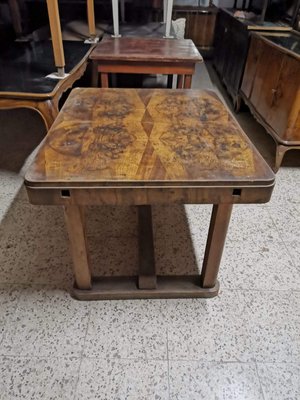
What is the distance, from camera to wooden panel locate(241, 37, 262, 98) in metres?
2.47

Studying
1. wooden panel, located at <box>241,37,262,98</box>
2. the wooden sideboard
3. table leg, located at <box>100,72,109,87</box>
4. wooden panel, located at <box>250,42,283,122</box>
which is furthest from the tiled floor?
wooden panel, located at <box>241,37,262,98</box>

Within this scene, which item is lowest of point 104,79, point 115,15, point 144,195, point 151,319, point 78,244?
point 151,319

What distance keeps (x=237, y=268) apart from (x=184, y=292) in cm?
32

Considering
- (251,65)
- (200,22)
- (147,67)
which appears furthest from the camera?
(200,22)

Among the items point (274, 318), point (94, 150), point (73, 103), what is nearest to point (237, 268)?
point (274, 318)

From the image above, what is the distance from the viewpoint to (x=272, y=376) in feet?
3.37

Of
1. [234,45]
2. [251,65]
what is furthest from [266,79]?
[234,45]

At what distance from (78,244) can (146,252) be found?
37 cm

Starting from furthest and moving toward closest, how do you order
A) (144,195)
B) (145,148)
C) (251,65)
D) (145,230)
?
(251,65) → (145,230) → (145,148) → (144,195)

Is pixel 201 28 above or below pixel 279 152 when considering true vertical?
above

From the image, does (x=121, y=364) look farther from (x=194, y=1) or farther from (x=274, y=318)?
(x=194, y=1)

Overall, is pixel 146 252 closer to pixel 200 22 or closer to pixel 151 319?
pixel 151 319

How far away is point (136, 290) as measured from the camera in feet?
4.07

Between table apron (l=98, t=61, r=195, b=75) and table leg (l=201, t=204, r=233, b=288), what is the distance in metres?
1.48
